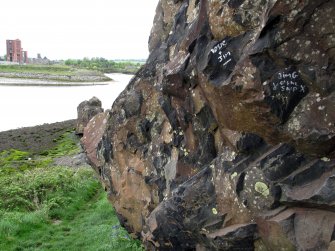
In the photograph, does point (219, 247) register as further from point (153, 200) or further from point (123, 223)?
point (123, 223)

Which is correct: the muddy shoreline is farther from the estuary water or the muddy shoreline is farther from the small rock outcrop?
the estuary water

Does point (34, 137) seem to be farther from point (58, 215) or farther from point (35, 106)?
point (58, 215)

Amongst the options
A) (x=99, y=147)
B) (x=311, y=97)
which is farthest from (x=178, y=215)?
(x=99, y=147)

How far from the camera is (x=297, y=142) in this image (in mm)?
7027

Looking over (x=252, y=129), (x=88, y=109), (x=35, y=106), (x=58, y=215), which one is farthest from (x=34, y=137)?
(x=252, y=129)

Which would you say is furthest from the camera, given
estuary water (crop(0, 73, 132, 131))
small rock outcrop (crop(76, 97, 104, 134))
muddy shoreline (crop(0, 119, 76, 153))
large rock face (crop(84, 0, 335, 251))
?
estuary water (crop(0, 73, 132, 131))

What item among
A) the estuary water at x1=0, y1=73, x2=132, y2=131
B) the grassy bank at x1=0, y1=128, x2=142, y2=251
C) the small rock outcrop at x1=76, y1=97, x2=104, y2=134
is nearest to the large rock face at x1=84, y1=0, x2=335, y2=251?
the grassy bank at x1=0, y1=128, x2=142, y2=251

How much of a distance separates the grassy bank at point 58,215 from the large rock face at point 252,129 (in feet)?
18.3

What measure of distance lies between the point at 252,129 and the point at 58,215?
47.5ft

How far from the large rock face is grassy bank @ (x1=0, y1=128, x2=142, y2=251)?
18.3ft

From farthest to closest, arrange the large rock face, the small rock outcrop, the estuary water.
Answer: the estuary water, the small rock outcrop, the large rock face

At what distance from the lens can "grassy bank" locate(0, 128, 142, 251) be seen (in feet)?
52.3

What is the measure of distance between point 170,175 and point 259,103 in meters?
4.86

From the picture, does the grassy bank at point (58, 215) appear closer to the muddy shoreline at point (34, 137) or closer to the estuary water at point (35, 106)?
the muddy shoreline at point (34, 137)
